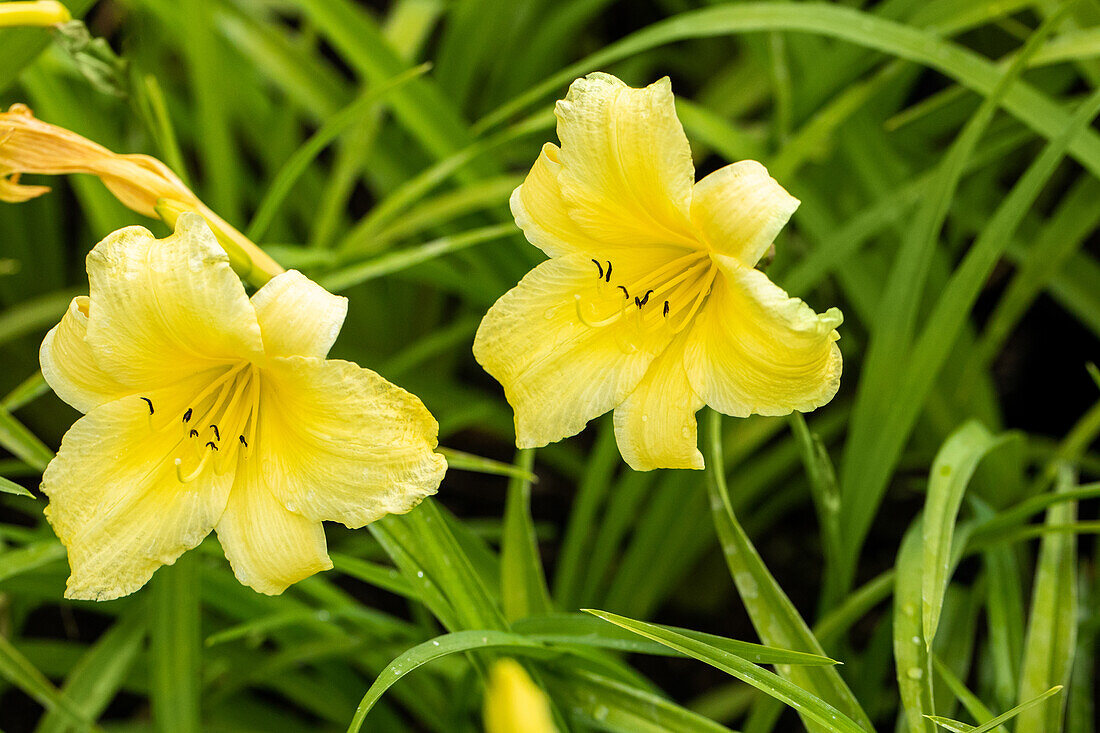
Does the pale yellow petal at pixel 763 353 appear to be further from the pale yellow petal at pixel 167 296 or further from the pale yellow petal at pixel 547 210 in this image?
the pale yellow petal at pixel 167 296

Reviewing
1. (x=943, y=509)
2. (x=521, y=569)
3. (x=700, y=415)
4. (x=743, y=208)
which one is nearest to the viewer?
(x=743, y=208)

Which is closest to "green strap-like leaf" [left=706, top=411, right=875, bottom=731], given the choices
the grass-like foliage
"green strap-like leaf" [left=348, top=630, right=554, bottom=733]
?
the grass-like foliage

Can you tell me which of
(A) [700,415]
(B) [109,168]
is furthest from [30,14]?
(A) [700,415]

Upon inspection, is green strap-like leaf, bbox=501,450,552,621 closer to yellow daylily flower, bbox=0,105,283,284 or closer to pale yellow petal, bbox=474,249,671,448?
pale yellow petal, bbox=474,249,671,448

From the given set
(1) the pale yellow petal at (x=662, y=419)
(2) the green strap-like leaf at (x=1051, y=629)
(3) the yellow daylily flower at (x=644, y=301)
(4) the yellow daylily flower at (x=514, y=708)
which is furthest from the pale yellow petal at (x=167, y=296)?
(2) the green strap-like leaf at (x=1051, y=629)

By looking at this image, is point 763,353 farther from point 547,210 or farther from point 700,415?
point 700,415
